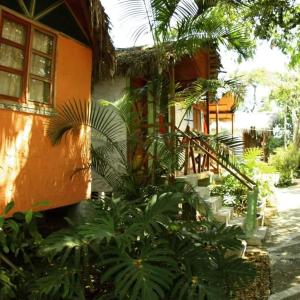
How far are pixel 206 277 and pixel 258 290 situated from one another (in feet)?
4.72

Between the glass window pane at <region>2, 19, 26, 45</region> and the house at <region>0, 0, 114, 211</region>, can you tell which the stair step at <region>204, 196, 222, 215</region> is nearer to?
the house at <region>0, 0, 114, 211</region>

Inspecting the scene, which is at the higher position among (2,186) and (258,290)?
(2,186)

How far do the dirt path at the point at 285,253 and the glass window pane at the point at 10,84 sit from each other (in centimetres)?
411

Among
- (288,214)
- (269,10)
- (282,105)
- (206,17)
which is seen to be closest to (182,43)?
(206,17)

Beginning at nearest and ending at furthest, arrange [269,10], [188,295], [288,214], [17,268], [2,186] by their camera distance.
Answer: [188,295]
[17,268]
[2,186]
[269,10]
[288,214]

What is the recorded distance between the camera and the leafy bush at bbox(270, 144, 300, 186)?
1880cm

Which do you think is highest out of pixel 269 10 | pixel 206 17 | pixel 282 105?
pixel 282 105

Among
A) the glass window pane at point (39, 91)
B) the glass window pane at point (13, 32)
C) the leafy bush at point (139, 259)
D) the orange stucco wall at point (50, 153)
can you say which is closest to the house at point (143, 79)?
the orange stucco wall at point (50, 153)

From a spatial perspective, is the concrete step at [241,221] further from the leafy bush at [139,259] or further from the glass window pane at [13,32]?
the glass window pane at [13,32]

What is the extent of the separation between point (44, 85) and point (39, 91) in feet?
0.48

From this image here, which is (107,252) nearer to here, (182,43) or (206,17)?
(182,43)

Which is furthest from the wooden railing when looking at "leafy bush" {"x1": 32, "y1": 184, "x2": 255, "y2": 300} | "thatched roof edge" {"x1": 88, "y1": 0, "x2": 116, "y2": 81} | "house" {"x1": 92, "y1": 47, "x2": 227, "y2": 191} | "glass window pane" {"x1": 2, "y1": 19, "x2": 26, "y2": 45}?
"glass window pane" {"x1": 2, "y1": 19, "x2": 26, "y2": 45}

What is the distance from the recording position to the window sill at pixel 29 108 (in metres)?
4.93

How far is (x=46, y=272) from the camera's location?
3.89m
